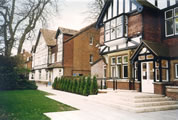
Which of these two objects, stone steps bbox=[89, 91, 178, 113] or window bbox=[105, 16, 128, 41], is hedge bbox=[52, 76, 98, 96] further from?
window bbox=[105, 16, 128, 41]

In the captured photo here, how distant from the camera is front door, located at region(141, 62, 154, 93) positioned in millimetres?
12156

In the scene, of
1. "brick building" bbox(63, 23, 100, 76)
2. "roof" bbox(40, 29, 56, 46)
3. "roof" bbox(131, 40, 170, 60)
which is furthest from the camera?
"roof" bbox(40, 29, 56, 46)

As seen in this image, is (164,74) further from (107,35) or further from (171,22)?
(107,35)

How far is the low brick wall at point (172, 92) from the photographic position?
417 inches

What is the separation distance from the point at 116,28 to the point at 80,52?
12192 millimetres

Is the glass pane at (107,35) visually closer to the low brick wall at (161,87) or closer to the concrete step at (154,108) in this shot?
the low brick wall at (161,87)

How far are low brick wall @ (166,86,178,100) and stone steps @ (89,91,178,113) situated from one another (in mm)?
271

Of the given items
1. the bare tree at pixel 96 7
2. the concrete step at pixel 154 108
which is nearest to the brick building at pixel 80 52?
the bare tree at pixel 96 7

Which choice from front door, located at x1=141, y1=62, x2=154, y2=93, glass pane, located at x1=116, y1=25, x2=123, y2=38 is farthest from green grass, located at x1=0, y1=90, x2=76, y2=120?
glass pane, located at x1=116, y1=25, x2=123, y2=38

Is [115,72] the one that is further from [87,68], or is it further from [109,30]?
[87,68]

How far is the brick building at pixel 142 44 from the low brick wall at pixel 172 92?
0.30 metres

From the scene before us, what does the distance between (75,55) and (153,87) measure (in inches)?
636

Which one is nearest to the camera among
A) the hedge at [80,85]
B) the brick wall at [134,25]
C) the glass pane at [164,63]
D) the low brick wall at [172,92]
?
the low brick wall at [172,92]

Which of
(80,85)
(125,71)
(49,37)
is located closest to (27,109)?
(80,85)
